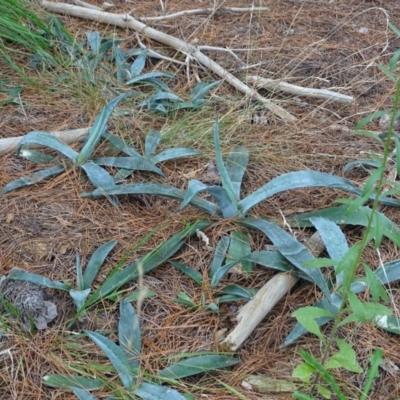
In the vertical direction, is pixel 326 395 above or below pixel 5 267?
above

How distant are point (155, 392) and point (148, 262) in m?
0.41

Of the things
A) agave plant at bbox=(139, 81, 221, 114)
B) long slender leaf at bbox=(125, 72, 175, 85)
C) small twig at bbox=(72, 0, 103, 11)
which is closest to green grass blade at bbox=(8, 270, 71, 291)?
agave plant at bbox=(139, 81, 221, 114)

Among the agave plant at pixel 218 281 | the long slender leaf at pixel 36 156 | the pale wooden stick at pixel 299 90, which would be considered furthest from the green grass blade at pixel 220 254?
the pale wooden stick at pixel 299 90

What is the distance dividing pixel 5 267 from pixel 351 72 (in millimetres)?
1745

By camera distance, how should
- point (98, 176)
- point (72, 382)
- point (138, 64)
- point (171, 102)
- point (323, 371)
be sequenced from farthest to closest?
1. point (138, 64)
2. point (171, 102)
3. point (98, 176)
4. point (72, 382)
5. point (323, 371)

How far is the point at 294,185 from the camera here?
71.4 inches

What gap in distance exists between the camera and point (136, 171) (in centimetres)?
202

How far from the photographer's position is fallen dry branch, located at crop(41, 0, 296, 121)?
240 cm

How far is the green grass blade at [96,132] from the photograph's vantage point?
2021 millimetres

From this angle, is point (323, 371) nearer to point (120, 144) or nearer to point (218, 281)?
point (218, 281)

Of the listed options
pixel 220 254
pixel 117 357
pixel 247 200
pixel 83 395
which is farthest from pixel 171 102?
pixel 83 395

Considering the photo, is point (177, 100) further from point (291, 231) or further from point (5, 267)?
point (5, 267)

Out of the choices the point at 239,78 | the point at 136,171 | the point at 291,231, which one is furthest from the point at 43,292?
the point at 239,78

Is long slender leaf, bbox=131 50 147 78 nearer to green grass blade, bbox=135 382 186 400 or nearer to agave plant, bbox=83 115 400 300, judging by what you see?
agave plant, bbox=83 115 400 300
